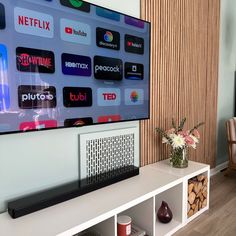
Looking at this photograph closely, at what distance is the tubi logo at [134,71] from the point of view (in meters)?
1.99

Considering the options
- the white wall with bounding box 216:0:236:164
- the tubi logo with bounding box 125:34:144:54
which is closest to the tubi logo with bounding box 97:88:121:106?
the tubi logo with bounding box 125:34:144:54

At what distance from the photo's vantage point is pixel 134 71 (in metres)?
2.05

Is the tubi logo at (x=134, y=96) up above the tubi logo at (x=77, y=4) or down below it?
below

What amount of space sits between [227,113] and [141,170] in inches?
84.3

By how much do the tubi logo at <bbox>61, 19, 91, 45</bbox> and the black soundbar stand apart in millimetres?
965

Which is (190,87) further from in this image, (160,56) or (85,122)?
(85,122)

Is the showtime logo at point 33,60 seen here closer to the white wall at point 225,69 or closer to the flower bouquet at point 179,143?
the flower bouquet at point 179,143

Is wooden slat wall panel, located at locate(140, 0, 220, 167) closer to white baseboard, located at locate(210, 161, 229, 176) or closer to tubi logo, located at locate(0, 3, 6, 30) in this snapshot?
white baseboard, located at locate(210, 161, 229, 176)

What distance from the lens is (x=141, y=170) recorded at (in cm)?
222

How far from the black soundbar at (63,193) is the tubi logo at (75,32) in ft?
3.17

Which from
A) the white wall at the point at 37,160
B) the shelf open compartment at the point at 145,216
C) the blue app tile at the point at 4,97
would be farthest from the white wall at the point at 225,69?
the blue app tile at the point at 4,97

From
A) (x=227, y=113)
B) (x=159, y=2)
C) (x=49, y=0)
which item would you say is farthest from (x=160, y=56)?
(x=227, y=113)

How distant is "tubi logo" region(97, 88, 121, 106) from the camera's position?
71.5 inches

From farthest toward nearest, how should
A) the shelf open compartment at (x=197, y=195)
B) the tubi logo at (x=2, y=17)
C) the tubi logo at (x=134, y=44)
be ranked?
the shelf open compartment at (x=197, y=195) → the tubi logo at (x=134, y=44) → the tubi logo at (x=2, y=17)
